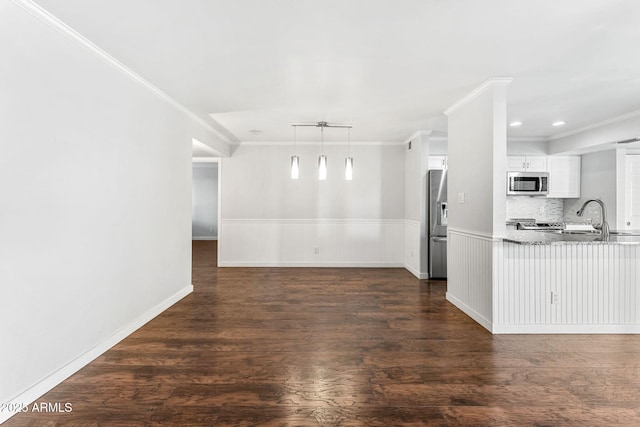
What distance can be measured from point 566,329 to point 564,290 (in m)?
0.37

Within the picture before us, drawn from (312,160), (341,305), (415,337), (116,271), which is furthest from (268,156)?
(415,337)

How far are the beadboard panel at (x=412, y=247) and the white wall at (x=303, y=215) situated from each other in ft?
0.51

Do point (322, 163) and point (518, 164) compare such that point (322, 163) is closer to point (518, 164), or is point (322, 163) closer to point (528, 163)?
point (518, 164)

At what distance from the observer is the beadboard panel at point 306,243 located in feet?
21.0

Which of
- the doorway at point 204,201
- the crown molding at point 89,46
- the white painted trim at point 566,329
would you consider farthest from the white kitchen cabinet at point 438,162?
the doorway at point 204,201

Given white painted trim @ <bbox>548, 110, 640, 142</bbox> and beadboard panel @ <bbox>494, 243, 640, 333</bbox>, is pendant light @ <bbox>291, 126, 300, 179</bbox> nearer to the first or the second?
beadboard panel @ <bbox>494, 243, 640, 333</bbox>

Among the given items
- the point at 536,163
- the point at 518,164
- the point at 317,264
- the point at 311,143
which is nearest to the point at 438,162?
the point at 518,164

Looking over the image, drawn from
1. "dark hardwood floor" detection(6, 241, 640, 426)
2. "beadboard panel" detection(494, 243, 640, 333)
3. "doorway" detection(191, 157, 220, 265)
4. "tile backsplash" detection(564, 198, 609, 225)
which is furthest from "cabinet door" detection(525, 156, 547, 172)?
"doorway" detection(191, 157, 220, 265)

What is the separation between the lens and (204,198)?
36.0ft

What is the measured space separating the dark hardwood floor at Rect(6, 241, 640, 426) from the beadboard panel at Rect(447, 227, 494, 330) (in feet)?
0.62

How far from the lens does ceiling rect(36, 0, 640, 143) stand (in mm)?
1999

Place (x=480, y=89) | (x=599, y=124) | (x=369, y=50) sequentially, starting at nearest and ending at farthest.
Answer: (x=369, y=50), (x=480, y=89), (x=599, y=124)

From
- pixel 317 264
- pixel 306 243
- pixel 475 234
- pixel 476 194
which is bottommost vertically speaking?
→ pixel 317 264

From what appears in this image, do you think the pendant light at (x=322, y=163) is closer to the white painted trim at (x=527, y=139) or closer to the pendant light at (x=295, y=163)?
the pendant light at (x=295, y=163)
